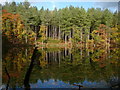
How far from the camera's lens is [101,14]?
41.1m

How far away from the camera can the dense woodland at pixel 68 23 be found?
34.8 metres

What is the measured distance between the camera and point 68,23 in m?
38.7

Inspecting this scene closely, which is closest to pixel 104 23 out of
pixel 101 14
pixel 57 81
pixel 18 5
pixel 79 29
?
pixel 101 14

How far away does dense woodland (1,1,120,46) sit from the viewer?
34.8 meters

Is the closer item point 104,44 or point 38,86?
point 38,86

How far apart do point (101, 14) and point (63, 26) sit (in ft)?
34.2

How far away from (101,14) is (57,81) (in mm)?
35742

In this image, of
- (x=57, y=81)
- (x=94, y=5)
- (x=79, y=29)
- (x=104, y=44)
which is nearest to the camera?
(x=57, y=81)

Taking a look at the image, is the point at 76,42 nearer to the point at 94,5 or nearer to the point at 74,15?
the point at 74,15

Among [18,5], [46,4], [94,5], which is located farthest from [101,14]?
[18,5]

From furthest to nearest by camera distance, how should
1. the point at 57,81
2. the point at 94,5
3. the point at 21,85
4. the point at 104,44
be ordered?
1. the point at 94,5
2. the point at 104,44
3. the point at 57,81
4. the point at 21,85

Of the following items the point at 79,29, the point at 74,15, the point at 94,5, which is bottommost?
the point at 79,29

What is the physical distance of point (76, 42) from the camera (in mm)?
36656

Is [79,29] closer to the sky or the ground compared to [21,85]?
closer to the sky
